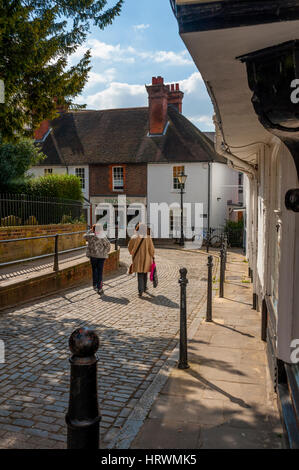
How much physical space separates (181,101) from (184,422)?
33718mm

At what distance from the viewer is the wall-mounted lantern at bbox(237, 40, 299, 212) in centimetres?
220

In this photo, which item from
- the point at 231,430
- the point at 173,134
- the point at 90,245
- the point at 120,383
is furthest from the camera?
the point at 173,134

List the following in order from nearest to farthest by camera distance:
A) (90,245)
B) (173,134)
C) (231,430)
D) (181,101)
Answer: (231,430)
(90,245)
(173,134)
(181,101)

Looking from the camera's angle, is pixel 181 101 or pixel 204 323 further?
pixel 181 101

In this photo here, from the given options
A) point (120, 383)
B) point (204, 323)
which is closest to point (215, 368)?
point (120, 383)

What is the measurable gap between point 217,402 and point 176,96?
3336 centimetres

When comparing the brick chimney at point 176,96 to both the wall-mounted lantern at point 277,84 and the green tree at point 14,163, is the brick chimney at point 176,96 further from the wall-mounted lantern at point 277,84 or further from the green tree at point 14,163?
the wall-mounted lantern at point 277,84

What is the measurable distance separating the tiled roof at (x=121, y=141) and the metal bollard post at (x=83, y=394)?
28.4m

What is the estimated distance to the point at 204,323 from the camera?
7.42 metres

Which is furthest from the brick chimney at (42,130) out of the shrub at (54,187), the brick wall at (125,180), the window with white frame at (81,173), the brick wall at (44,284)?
the brick wall at (44,284)

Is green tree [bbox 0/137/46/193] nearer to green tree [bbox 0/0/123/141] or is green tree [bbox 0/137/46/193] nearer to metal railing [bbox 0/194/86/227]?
metal railing [bbox 0/194/86/227]

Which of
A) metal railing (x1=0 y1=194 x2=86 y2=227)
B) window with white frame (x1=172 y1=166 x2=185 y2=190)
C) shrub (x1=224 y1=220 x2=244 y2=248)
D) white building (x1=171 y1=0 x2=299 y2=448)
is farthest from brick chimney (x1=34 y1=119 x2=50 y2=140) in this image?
white building (x1=171 y1=0 x2=299 y2=448)

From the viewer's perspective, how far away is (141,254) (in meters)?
9.85

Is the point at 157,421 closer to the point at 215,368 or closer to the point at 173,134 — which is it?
the point at 215,368
